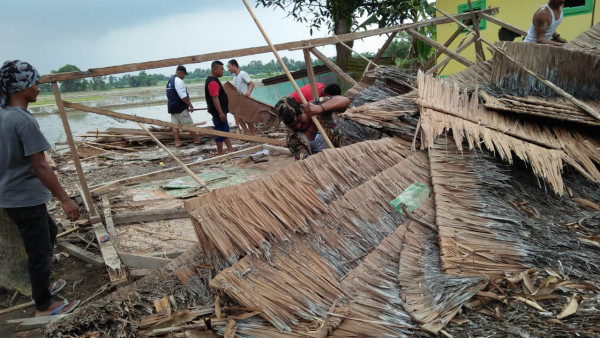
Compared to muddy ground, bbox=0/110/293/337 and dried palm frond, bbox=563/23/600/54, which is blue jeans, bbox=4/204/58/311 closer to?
muddy ground, bbox=0/110/293/337

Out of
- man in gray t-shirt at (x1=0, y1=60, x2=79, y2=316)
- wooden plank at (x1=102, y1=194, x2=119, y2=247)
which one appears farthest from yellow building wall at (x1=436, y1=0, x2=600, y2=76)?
man in gray t-shirt at (x1=0, y1=60, x2=79, y2=316)

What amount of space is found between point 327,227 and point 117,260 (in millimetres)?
2671

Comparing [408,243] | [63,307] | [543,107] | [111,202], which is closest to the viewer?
[408,243]

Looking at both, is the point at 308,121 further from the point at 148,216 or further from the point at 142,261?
the point at 148,216

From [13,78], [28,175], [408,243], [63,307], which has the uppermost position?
[13,78]

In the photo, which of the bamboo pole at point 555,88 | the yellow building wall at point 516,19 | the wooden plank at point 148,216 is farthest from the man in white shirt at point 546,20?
the wooden plank at point 148,216

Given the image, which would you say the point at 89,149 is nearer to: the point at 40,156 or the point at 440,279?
the point at 40,156

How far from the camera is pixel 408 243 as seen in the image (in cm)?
212

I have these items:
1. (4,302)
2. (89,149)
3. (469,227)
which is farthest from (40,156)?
(89,149)

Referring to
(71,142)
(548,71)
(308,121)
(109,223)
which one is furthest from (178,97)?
(548,71)

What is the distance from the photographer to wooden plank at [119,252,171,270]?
12.5 feet

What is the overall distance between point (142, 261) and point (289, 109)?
6.64 ft

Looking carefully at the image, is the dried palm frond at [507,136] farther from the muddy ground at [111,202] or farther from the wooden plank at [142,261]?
the muddy ground at [111,202]

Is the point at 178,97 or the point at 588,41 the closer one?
the point at 588,41
